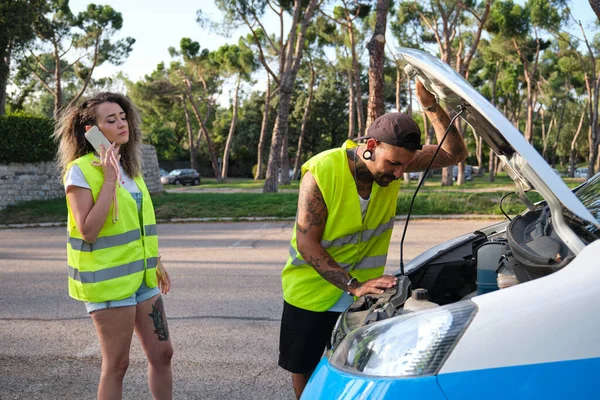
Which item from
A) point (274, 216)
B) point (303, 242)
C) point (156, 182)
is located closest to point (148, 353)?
point (303, 242)

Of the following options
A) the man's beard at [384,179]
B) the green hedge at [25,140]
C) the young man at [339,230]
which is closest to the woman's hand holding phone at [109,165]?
the young man at [339,230]

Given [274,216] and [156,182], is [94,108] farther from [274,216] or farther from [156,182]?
[156,182]

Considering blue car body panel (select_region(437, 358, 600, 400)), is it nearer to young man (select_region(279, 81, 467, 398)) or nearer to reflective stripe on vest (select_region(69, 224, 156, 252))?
young man (select_region(279, 81, 467, 398))

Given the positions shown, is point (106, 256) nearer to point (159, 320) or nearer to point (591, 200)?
point (159, 320)

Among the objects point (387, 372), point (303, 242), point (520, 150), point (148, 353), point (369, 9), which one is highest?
point (369, 9)

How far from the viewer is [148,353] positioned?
302cm

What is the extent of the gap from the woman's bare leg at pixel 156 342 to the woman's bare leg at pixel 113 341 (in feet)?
0.42

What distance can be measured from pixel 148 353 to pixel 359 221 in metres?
1.22

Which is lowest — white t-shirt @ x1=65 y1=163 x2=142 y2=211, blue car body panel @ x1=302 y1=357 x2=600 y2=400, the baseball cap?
blue car body panel @ x1=302 y1=357 x2=600 y2=400

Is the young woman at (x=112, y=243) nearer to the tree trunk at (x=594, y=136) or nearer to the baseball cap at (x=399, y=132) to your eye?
Result: the baseball cap at (x=399, y=132)

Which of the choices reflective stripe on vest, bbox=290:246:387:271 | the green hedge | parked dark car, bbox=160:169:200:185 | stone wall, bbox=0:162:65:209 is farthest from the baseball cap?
parked dark car, bbox=160:169:200:185

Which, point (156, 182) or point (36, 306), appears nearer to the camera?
point (36, 306)

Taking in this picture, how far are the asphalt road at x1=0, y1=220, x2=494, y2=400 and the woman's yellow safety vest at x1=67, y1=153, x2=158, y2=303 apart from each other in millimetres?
1276

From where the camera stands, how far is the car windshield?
197 centimetres
